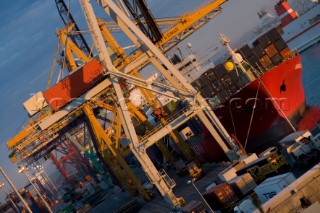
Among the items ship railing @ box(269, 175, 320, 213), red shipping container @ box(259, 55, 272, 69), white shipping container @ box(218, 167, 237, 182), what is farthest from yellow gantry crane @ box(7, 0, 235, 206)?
ship railing @ box(269, 175, 320, 213)

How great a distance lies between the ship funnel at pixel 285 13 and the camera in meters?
144

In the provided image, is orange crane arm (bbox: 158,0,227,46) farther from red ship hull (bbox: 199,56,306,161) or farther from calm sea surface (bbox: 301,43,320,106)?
calm sea surface (bbox: 301,43,320,106)

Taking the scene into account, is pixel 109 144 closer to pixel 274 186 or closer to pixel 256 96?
pixel 256 96

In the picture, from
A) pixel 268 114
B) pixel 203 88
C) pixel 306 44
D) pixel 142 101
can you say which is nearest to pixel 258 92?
pixel 268 114

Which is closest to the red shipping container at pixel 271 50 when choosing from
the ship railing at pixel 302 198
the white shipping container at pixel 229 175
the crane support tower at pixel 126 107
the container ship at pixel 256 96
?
the container ship at pixel 256 96

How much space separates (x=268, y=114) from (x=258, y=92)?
118 inches

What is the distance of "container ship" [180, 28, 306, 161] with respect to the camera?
4369 cm

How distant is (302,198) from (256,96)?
943 inches

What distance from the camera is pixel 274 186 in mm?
23109

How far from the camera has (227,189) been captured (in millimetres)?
27859

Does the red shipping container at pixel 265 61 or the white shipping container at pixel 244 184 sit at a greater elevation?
the red shipping container at pixel 265 61

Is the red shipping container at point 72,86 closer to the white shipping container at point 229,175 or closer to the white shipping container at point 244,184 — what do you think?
the white shipping container at point 229,175

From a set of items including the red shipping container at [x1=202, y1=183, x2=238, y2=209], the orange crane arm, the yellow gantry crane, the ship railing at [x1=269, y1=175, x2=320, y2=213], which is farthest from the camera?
the orange crane arm

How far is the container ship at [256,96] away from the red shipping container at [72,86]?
14.5 meters
